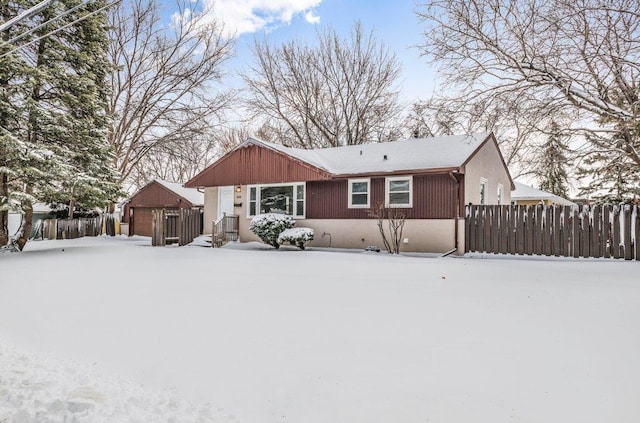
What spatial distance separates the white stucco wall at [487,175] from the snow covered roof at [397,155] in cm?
54

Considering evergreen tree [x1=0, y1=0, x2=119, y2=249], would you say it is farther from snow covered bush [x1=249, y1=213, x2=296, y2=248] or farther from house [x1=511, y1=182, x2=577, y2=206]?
house [x1=511, y1=182, x2=577, y2=206]

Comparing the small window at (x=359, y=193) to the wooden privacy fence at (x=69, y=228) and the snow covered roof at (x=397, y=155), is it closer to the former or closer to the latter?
the snow covered roof at (x=397, y=155)

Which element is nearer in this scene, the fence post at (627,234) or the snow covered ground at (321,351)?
the snow covered ground at (321,351)

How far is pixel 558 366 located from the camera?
10.3ft

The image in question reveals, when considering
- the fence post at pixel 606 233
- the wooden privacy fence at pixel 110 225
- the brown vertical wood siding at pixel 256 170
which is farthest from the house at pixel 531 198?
the wooden privacy fence at pixel 110 225

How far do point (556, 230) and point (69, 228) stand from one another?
22214 mm

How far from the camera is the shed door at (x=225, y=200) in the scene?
669 inches

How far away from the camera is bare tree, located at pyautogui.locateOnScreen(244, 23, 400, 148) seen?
83.8 feet

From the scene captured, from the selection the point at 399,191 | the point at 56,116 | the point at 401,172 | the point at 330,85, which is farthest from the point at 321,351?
the point at 330,85

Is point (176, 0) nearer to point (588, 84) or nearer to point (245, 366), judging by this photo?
point (588, 84)

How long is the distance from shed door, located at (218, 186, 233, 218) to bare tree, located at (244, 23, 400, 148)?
1101cm

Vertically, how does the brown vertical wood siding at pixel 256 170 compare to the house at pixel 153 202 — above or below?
above

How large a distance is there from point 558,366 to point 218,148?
A: 108ft

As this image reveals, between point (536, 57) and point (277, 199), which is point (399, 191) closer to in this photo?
point (277, 199)
